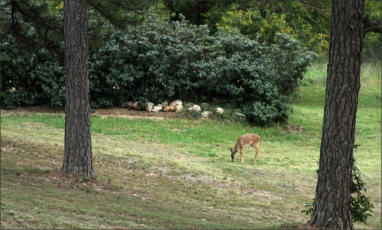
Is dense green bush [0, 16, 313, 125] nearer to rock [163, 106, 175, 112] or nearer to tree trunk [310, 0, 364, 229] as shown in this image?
rock [163, 106, 175, 112]

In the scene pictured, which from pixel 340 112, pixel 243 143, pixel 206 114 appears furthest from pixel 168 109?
pixel 340 112

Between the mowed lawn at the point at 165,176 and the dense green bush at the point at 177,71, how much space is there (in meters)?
1.29

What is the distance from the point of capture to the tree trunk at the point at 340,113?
778 cm

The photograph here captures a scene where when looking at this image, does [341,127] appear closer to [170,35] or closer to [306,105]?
[170,35]

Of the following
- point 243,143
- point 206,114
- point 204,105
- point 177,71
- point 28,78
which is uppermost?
point 177,71

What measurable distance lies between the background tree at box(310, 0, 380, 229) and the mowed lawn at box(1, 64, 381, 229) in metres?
0.79

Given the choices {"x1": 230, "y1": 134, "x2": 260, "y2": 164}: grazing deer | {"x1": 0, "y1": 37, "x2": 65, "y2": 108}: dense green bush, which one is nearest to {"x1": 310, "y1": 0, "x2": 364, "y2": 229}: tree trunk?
{"x1": 230, "y1": 134, "x2": 260, "y2": 164}: grazing deer

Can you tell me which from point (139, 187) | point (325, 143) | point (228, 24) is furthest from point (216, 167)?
point (228, 24)

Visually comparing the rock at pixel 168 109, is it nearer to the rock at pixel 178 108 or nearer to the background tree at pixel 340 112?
the rock at pixel 178 108

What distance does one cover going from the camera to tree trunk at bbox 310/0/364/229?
778cm

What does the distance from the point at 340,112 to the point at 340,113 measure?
0.04 feet

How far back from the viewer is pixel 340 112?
7.86 meters

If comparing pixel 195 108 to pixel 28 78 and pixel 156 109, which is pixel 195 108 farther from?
pixel 28 78

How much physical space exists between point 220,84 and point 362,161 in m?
7.14
